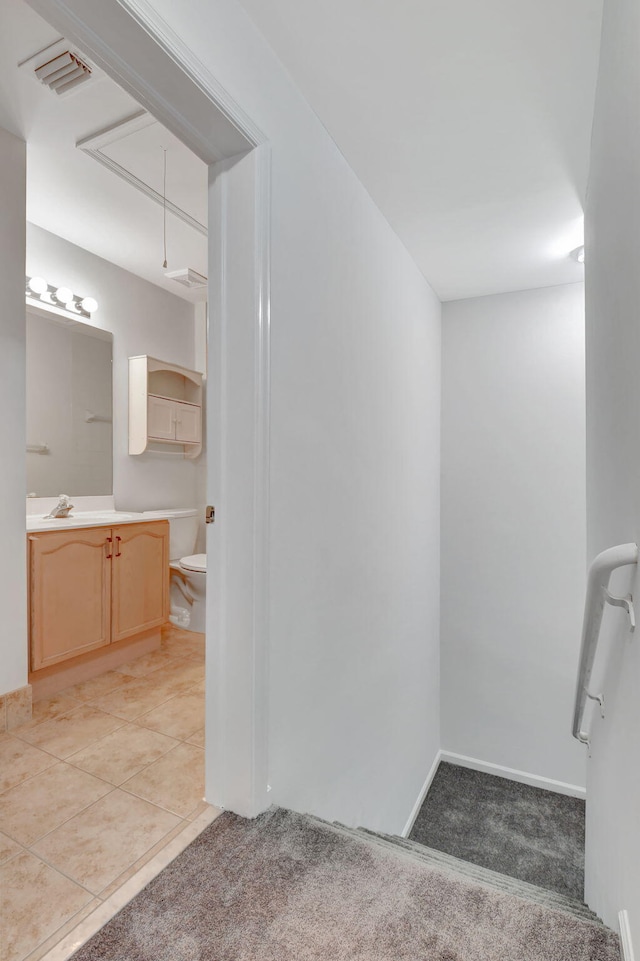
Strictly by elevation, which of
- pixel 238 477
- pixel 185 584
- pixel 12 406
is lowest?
pixel 185 584

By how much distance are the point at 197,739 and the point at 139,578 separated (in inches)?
48.9

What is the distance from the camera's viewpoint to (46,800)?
176 centimetres

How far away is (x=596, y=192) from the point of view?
67.7 inches

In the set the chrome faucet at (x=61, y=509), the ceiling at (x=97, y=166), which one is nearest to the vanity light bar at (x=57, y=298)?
the ceiling at (x=97, y=166)

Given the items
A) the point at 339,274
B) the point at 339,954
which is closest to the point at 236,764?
the point at 339,954

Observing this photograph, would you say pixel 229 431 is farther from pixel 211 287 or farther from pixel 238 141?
pixel 238 141

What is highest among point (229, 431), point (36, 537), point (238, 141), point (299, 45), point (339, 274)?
point (299, 45)

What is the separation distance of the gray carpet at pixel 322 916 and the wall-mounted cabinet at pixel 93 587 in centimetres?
166

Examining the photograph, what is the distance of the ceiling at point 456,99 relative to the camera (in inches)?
55.5

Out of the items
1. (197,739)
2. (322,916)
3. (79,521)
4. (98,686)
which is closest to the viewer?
(322,916)

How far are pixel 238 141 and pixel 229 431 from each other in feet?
2.56

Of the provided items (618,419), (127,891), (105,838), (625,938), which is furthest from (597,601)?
(105,838)

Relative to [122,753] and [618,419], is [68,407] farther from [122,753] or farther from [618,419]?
[618,419]

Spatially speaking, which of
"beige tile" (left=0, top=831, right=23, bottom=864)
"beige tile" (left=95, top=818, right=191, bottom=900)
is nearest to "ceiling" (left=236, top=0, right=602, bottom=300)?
"beige tile" (left=95, top=818, right=191, bottom=900)
